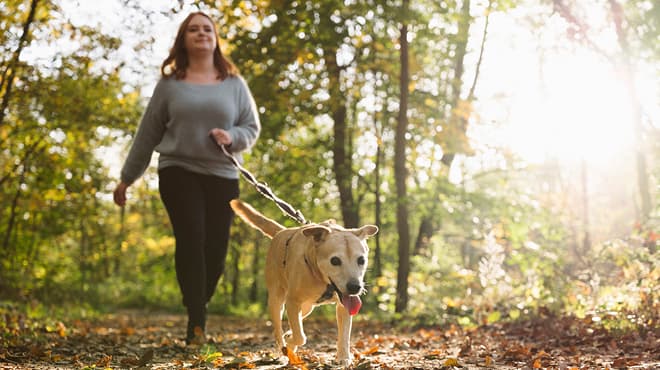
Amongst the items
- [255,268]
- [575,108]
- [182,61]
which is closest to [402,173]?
[182,61]

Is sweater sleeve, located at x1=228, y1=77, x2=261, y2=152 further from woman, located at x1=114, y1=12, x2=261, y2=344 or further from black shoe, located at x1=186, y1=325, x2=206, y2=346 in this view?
black shoe, located at x1=186, y1=325, x2=206, y2=346

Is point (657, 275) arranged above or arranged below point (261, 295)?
above

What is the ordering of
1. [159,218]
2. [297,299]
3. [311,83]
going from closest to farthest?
[297,299] → [311,83] → [159,218]

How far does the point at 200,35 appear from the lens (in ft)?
17.0

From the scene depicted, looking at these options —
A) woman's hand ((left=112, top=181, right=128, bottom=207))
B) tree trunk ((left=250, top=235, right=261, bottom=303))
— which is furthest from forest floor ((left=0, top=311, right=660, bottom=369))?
tree trunk ((left=250, top=235, right=261, bottom=303))

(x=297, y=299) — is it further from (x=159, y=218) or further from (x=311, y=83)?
(x=159, y=218)

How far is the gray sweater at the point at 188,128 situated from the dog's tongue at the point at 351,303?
6.47 feet

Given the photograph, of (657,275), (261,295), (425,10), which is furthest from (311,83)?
(261,295)

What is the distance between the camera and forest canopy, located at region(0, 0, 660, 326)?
22.2ft

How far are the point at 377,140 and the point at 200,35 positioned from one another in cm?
383

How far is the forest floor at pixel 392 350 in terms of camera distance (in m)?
4.17

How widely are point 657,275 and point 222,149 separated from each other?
3832mm

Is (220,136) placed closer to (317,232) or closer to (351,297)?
(317,232)

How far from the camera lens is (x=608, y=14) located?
642 inches
